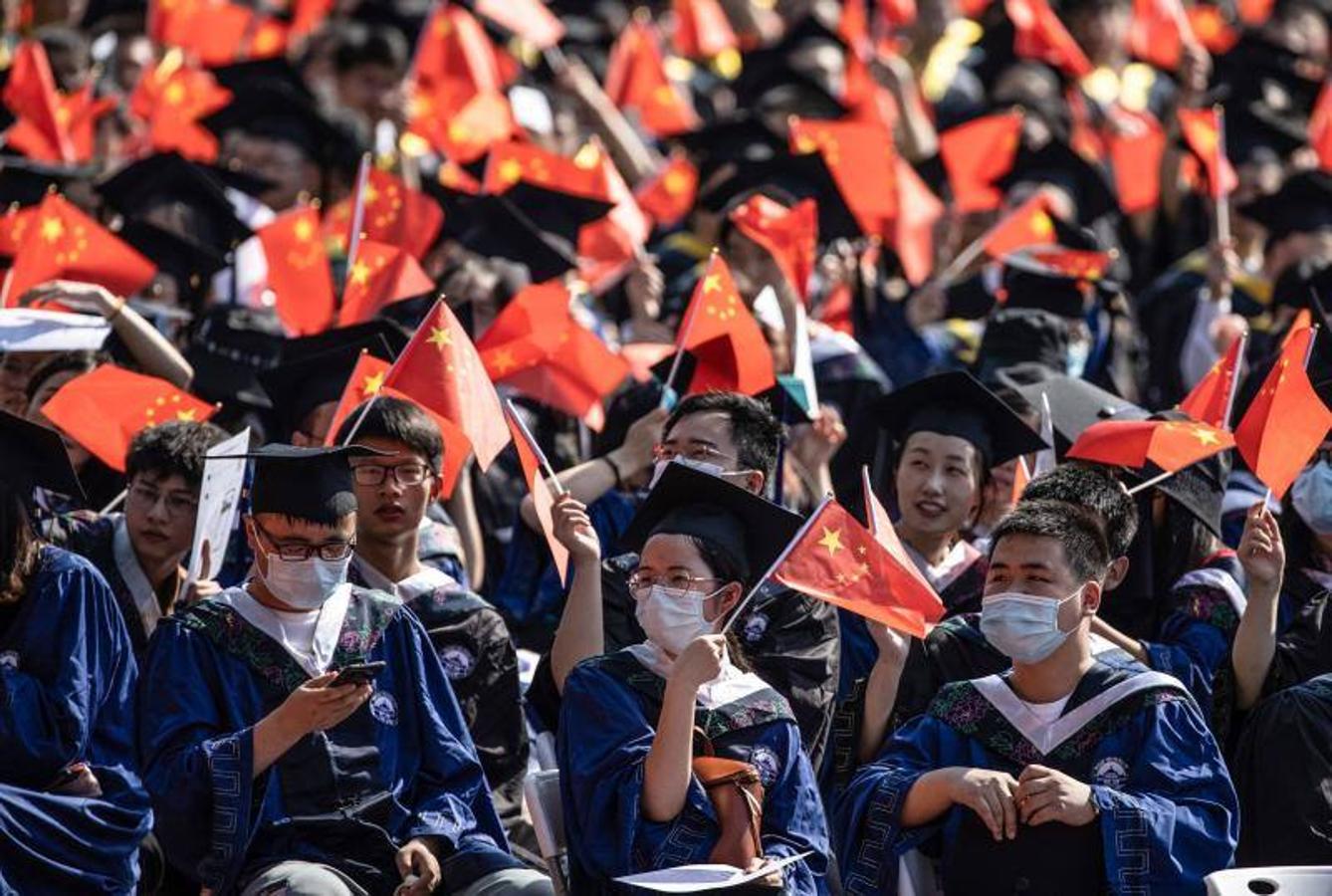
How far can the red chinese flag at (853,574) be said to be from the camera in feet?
21.2

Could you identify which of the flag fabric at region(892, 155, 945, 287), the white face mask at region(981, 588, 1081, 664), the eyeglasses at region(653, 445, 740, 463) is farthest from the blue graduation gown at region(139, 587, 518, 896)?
the flag fabric at region(892, 155, 945, 287)

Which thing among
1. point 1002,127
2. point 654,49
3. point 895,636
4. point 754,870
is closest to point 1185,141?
point 1002,127

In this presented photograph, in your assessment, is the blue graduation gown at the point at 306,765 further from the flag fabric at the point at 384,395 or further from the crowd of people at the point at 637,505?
the flag fabric at the point at 384,395

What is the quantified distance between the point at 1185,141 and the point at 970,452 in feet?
15.0

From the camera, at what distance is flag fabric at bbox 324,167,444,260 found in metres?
9.99

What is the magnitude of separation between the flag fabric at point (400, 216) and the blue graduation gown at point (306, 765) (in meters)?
3.60

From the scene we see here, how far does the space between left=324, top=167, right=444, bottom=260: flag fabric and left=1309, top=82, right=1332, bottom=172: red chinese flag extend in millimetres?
4096

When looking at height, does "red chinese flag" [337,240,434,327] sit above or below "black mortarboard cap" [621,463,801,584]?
above

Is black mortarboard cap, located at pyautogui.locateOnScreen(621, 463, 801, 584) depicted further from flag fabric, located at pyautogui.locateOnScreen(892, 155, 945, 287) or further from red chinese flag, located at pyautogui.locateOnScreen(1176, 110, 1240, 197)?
flag fabric, located at pyautogui.locateOnScreen(892, 155, 945, 287)

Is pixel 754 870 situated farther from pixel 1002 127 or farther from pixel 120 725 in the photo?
pixel 1002 127

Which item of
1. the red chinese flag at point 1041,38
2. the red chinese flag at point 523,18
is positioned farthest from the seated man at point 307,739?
the red chinese flag at point 1041,38

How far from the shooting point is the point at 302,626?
21.1 feet

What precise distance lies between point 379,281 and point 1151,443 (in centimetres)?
287

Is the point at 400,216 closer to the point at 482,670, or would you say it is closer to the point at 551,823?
the point at 482,670
